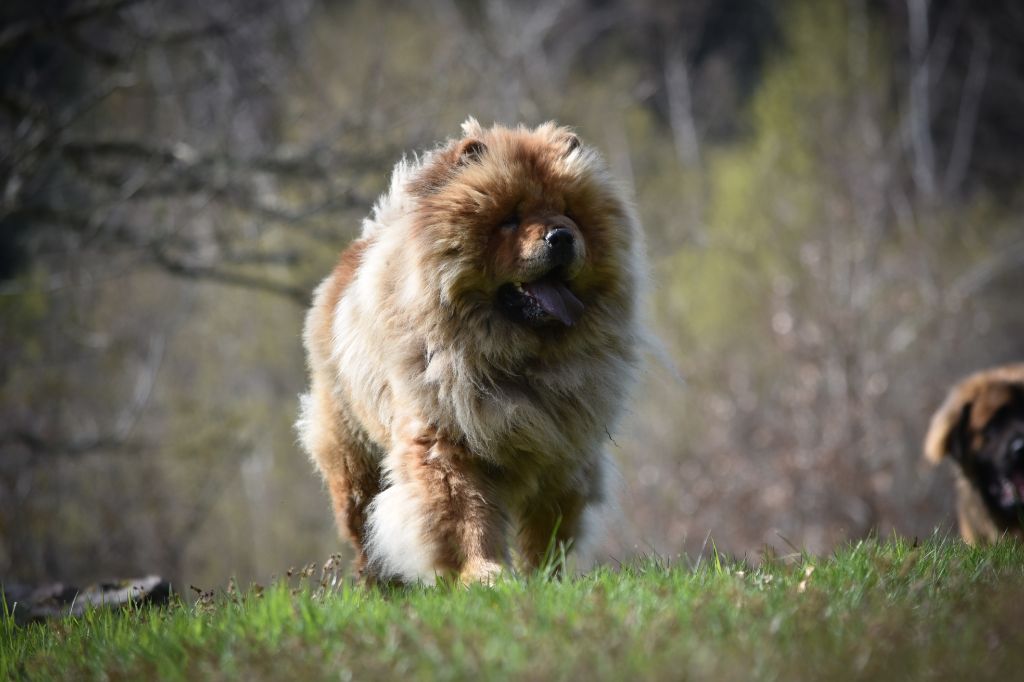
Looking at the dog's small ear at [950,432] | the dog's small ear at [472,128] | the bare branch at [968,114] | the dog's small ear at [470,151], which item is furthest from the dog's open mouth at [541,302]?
the bare branch at [968,114]

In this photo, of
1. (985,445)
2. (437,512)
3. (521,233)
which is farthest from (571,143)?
(985,445)

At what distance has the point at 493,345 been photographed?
497 cm

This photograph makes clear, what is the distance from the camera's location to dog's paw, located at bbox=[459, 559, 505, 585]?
14.2 ft

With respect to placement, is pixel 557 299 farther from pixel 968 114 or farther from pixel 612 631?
pixel 968 114

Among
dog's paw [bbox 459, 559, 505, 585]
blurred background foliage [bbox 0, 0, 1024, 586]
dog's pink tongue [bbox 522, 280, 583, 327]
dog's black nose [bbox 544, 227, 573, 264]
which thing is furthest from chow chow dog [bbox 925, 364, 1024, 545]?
dog's paw [bbox 459, 559, 505, 585]

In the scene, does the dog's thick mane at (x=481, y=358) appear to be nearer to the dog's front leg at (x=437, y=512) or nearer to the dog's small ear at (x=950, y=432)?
the dog's front leg at (x=437, y=512)

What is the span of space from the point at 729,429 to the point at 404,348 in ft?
34.0

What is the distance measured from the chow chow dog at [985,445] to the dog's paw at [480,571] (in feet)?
12.7

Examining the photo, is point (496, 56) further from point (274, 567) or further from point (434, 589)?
point (434, 589)

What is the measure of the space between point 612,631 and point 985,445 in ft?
15.8

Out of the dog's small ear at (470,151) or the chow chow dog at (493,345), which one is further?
the dog's small ear at (470,151)

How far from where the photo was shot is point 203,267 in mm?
10367

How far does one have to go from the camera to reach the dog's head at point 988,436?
694cm

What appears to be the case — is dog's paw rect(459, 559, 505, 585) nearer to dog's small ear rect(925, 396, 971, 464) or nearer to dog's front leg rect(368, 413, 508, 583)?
dog's front leg rect(368, 413, 508, 583)
